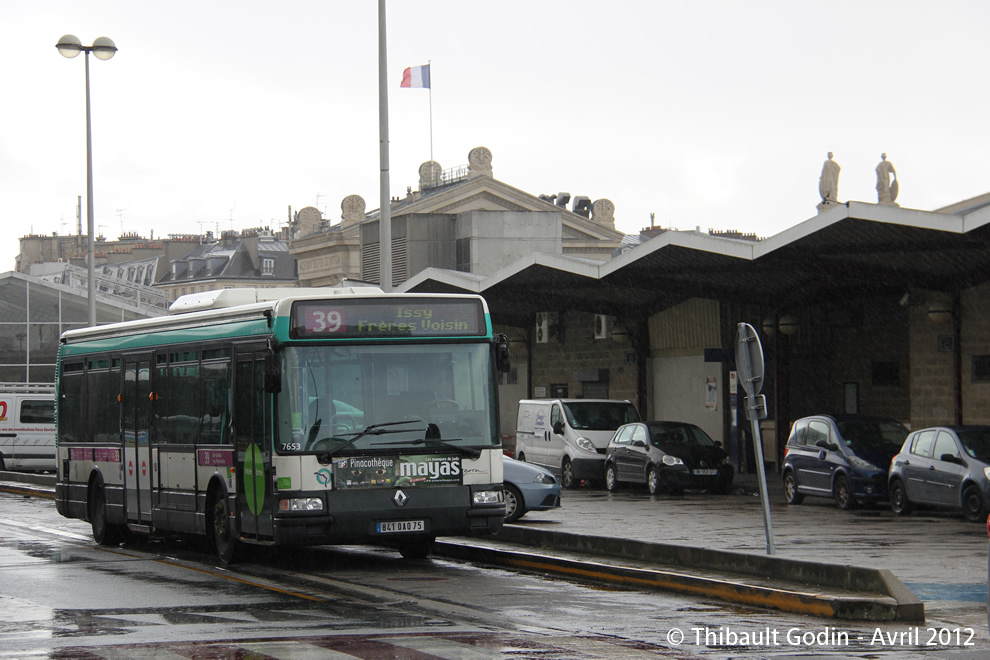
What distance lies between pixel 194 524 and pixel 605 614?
6.68 metres

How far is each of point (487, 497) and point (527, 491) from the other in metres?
6.17

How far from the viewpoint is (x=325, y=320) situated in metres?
15.0

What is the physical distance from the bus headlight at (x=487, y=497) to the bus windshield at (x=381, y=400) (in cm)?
49

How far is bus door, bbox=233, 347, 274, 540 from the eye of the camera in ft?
48.8

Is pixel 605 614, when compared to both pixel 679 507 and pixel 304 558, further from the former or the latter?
pixel 679 507

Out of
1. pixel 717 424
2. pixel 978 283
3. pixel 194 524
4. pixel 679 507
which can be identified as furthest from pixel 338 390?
pixel 717 424

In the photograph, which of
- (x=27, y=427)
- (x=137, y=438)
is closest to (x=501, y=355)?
(x=137, y=438)

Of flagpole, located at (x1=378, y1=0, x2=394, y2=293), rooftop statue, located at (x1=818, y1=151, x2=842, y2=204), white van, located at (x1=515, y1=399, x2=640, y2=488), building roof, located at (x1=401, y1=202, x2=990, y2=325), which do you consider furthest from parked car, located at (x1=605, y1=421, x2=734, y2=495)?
rooftop statue, located at (x1=818, y1=151, x2=842, y2=204)

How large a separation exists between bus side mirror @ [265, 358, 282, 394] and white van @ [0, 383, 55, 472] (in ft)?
95.3

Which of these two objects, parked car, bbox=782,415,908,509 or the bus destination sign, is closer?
the bus destination sign

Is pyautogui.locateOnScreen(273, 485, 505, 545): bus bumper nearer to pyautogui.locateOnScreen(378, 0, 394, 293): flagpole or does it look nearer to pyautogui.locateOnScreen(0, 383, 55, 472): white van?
pyautogui.locateOnScreen(378, 0, 394, 293): flagpole

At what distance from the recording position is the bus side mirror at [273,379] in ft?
47.3

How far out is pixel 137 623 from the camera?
11.2 meters

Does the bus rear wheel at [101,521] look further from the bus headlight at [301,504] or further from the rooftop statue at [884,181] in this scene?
the rooftop statue at [884,181]
